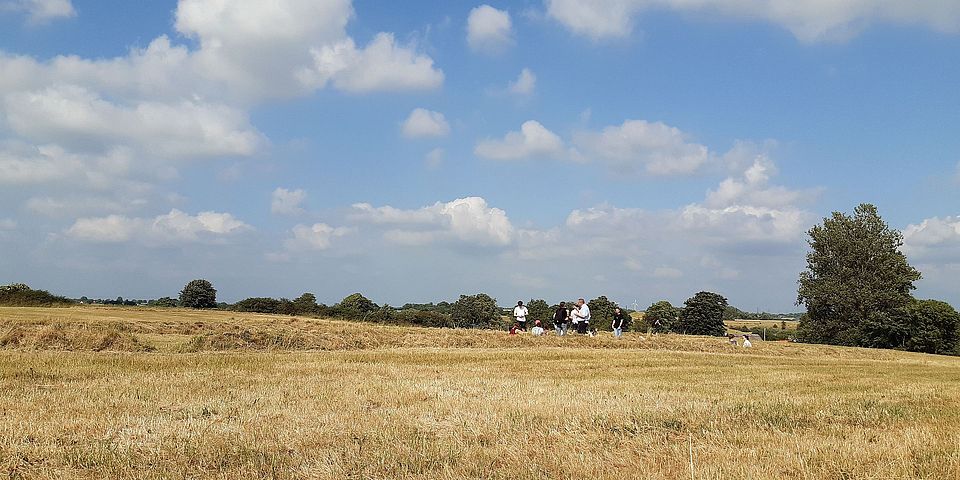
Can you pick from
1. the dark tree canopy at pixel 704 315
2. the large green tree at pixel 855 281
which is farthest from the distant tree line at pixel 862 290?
the dark tree canopy at pixel 704 315

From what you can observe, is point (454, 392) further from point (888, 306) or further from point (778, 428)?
point (888, 306)

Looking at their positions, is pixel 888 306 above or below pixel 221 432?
above

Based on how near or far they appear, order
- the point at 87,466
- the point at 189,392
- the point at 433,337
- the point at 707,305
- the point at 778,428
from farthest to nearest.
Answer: the point at 707,305, the point at 433,337, the point at 189,392, the point at 778,428, the point at 87,466

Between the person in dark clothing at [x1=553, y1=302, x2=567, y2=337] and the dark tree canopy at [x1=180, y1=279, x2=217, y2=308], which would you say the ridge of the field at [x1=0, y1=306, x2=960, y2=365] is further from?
the dark tree canopy at [x1=180, y1=279, x2=217, y2=308]

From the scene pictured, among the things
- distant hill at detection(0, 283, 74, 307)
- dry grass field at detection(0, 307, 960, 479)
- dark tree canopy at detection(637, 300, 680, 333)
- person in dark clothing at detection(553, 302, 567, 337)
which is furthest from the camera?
dark tree canopy at detection(637, 300, 680, 333)

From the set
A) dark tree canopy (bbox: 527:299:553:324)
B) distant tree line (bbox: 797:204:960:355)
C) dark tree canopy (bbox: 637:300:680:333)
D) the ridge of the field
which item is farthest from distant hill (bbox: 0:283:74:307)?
dark tree canopy (bbox: 637:300:680:333)

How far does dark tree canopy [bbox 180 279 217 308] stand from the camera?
313 feet

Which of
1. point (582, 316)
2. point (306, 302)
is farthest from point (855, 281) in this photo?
point (306, 302)

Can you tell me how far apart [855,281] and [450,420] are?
75190 millimetres

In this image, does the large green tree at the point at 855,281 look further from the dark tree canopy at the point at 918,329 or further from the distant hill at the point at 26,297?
the distant hill at the point at 26,297

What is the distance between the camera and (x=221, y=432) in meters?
8.29

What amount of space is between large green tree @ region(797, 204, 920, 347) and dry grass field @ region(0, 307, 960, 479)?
2339 inches

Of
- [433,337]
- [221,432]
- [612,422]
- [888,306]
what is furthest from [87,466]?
[888,306]

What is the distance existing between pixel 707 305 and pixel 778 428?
124m
